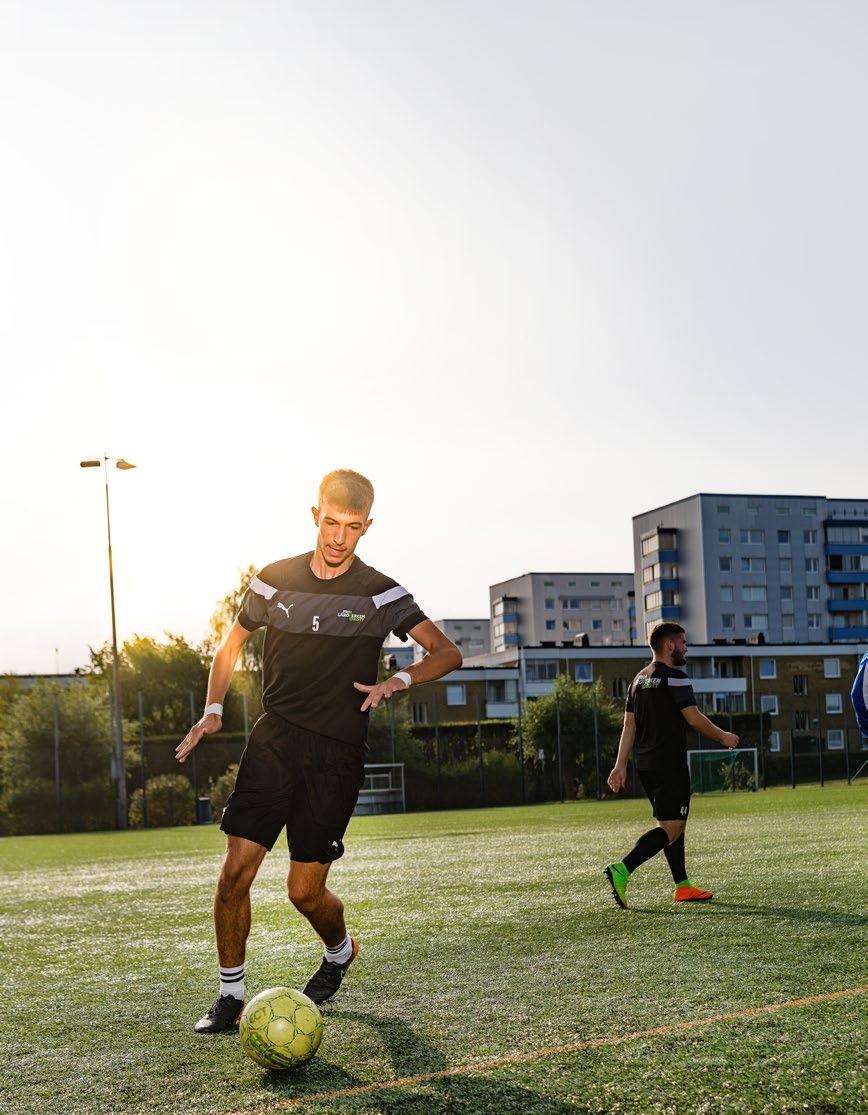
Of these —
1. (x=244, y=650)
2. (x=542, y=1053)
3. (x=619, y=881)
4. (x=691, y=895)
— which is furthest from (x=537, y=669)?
(x=542, y=1053)

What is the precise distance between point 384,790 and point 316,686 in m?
38.8

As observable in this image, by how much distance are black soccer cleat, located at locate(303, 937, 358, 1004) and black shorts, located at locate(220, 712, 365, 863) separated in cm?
65

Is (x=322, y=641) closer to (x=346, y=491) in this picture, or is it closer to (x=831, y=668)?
(x=346, y=491)

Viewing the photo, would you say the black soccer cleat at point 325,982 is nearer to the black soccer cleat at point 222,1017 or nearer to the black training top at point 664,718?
the black soccer cleat at point 222,1017

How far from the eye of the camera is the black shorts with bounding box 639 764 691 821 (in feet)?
29.1

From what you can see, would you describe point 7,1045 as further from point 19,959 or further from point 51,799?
point 51,799

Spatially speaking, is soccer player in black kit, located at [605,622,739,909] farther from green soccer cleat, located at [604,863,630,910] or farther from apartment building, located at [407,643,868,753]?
apartment building, located at [407,643,868,753]

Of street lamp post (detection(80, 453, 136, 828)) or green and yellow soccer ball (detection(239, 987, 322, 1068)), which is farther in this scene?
street lamp post (detection(80, 453, 136, 828))

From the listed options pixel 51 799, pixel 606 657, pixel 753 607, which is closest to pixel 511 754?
pixel 51 799

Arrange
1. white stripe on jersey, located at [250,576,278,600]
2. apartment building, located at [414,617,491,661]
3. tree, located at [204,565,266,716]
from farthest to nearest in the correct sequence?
apartment building, located at [414,617,491,661] → tree, located at [204,565,266,716] → white stripe on jersey, located at [250,576,278,600]

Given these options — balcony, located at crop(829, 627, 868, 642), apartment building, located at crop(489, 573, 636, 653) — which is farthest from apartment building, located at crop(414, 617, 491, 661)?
balcony, located at crop(829, 627, 868, 642)

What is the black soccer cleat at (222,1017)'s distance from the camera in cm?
519

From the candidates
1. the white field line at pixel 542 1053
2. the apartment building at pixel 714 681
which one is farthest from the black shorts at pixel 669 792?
the apartment building at pixel 714 681

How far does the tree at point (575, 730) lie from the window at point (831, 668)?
35.7m
